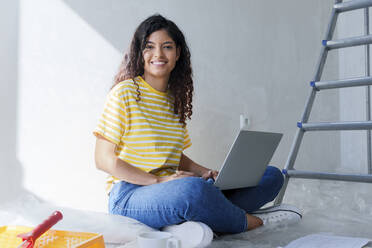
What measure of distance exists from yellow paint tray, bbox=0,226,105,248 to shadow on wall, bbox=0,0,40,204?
0.73 m

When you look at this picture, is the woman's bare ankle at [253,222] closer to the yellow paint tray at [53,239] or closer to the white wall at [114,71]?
the yellow paint tray at [53,239]

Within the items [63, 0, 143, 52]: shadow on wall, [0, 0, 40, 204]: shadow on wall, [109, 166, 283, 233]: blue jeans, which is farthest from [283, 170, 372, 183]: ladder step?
[0, 0, 40, 204]: shadow on wall

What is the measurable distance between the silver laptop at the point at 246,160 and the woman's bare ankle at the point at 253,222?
0.12m

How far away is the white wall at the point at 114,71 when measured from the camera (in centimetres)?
191

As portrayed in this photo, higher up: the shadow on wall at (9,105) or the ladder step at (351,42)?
the ladder step at (351,42)

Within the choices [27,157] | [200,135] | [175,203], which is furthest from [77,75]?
[175,203]

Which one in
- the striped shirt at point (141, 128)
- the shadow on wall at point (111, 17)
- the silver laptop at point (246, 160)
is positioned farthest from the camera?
the shadow on wall at point (111, 17)

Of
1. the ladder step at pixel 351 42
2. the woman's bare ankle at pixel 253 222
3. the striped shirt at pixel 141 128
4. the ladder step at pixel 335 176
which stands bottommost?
the woman's bare ankle at pixel 253 222

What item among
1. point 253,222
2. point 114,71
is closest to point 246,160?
point 253,222

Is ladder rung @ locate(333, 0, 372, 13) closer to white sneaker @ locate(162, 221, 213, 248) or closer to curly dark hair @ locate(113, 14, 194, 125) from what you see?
curly dark hair @ locate(113, 14, 194, 125)

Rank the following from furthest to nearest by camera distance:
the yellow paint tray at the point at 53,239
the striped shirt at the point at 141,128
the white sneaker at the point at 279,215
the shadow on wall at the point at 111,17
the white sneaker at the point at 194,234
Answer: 1. the shadow on wall at the point at 111,17
2. the white sneaker at the point at 279,215
3. the striped shirt at the point at 141,128
4. the white sneaker at the point at 194,234
5. the yellow paint tray at the point at 53,239

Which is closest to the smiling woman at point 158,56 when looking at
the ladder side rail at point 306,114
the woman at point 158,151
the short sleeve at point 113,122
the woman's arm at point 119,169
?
the woman at point 158,151

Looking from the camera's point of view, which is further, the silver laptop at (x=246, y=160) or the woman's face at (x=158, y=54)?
the woman's face at (x=158, y=54)

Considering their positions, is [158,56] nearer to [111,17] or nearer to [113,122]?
[113,122]
